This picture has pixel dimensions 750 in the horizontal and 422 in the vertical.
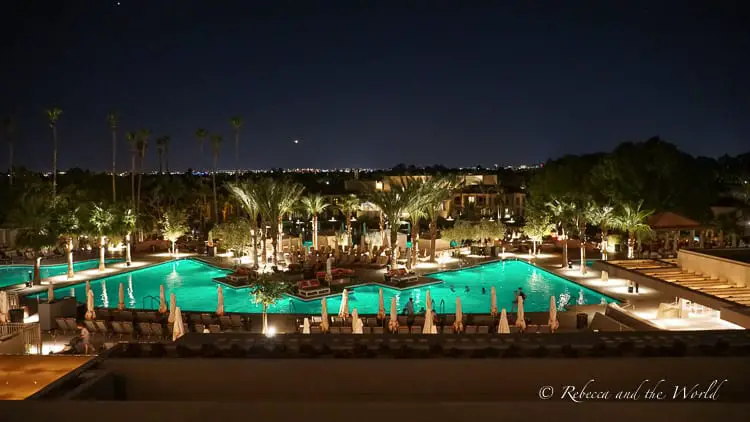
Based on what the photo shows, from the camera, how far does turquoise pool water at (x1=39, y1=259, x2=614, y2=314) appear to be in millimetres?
23812

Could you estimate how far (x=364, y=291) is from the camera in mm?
26672

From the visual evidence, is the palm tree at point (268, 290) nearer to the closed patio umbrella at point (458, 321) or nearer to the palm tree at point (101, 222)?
the closed patio umbrella at point (458, 321)

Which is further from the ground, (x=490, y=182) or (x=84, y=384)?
(x=490, y=182)

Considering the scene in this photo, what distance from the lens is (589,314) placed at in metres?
19.5

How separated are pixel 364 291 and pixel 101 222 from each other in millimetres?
15215

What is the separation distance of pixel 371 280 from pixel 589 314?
11681mm

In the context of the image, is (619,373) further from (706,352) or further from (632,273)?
(632,273)

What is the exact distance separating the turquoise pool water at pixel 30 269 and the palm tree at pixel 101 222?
2700 millimetres

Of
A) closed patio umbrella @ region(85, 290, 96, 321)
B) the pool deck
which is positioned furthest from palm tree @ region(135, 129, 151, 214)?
closed patio umbrella @ region(85, 290, 96, 321)

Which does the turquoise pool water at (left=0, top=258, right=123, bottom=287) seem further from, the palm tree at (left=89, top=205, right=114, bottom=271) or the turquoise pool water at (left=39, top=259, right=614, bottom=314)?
the turquoise pool water at (left=39, top=259, right=614, bottom=314)

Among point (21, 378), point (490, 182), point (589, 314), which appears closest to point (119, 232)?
point (21, 378)

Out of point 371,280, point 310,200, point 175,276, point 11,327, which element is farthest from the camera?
point 310,200

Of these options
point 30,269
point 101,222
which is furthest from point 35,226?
point 30,269

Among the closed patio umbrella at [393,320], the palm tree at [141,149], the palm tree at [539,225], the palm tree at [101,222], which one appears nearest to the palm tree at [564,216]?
the palm tree at [539,225]
